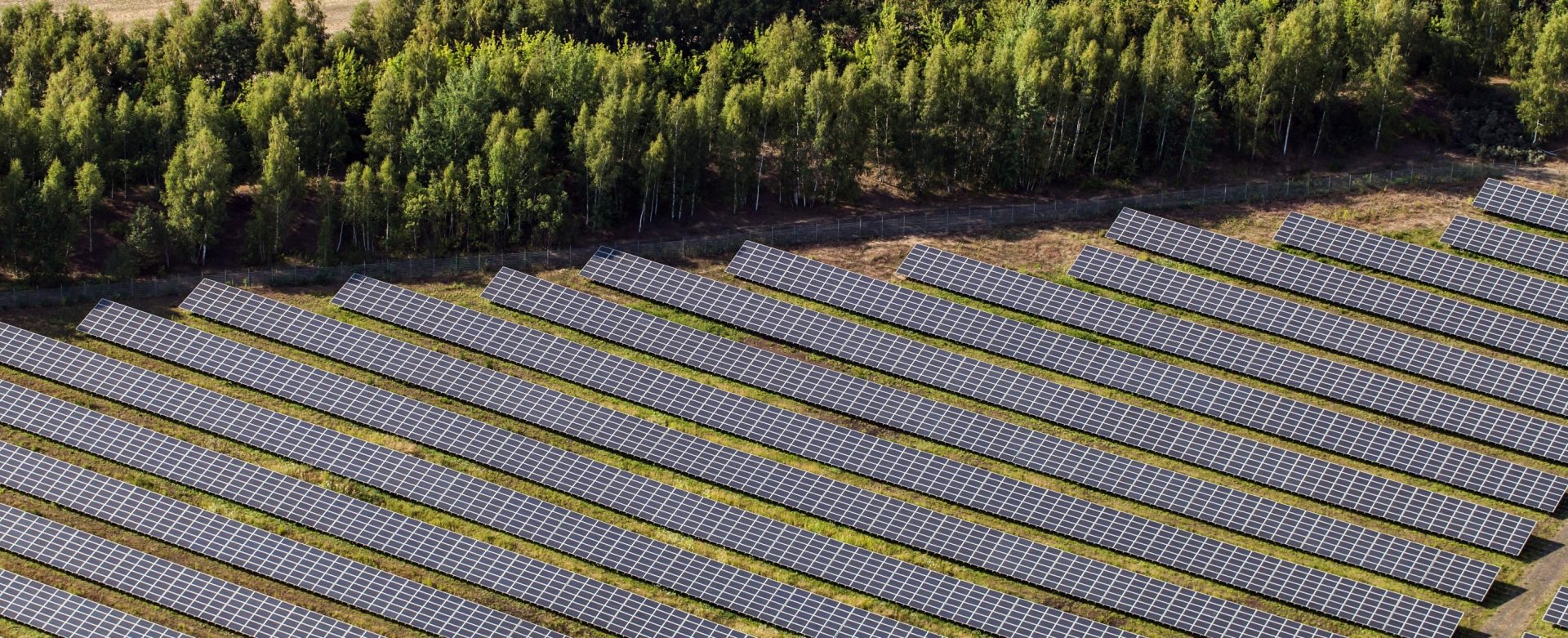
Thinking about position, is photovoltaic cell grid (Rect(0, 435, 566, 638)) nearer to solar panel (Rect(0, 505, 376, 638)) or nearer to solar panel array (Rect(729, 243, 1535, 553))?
solar panel (Rect(0, 505, 376, 638))

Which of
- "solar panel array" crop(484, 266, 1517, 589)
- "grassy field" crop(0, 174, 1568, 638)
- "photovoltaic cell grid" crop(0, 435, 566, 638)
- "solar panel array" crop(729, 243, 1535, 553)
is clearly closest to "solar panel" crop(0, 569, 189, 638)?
"grassy field" crop(0, 174, 1568, 638)

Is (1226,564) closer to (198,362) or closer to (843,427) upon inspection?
(843,427)

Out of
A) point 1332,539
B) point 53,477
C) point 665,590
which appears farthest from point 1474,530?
point 53,477

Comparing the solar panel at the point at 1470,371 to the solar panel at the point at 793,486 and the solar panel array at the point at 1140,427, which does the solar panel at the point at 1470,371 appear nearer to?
the solar panel array at the point at 1140,427

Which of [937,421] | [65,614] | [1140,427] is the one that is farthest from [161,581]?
[1140,427]

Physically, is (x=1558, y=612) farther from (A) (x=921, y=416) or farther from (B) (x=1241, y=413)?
(A) (x=921, y=416)

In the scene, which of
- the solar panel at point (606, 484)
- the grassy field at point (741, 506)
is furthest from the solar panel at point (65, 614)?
the solar panel at point (606, 484)
